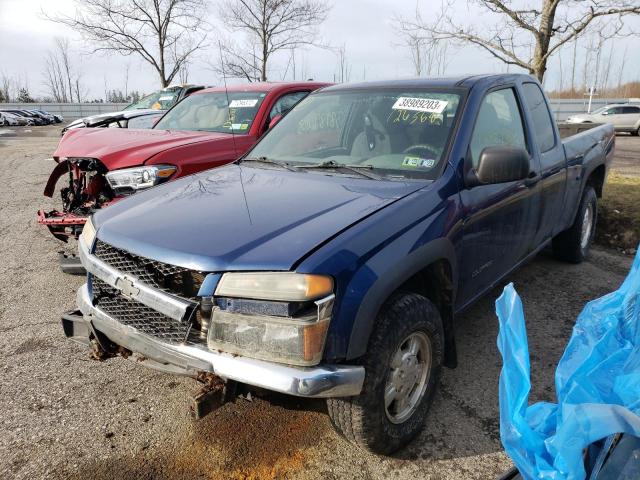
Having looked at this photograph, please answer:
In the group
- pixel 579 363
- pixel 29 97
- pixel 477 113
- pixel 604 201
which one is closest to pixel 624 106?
pixel 604 201

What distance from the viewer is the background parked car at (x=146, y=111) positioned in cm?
910

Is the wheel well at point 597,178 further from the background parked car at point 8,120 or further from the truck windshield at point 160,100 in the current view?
the background parked car at point 8,120

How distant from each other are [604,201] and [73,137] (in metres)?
6.49

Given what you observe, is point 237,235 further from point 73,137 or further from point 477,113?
point 73,137

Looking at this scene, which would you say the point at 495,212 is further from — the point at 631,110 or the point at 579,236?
the point at 631,110

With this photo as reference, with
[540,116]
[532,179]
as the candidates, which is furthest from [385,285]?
[540,116]

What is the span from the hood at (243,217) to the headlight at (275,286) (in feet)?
0.11

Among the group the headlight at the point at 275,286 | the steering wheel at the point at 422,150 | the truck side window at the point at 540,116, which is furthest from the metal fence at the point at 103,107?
the headlight at the point at 275,286

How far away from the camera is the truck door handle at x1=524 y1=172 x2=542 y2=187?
3359 mm

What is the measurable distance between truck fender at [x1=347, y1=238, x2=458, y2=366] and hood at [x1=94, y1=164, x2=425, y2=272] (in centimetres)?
27

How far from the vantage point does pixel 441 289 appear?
8.61 ft

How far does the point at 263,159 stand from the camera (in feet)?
11.2

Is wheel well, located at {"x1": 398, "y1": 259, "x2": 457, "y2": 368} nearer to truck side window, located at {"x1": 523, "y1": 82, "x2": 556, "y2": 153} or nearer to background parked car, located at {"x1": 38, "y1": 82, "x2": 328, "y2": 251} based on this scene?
truck side window, located at {"x1": 523, "y1": 82, "x2": 556, "y2": 153}

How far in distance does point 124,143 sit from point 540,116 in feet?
12.0
